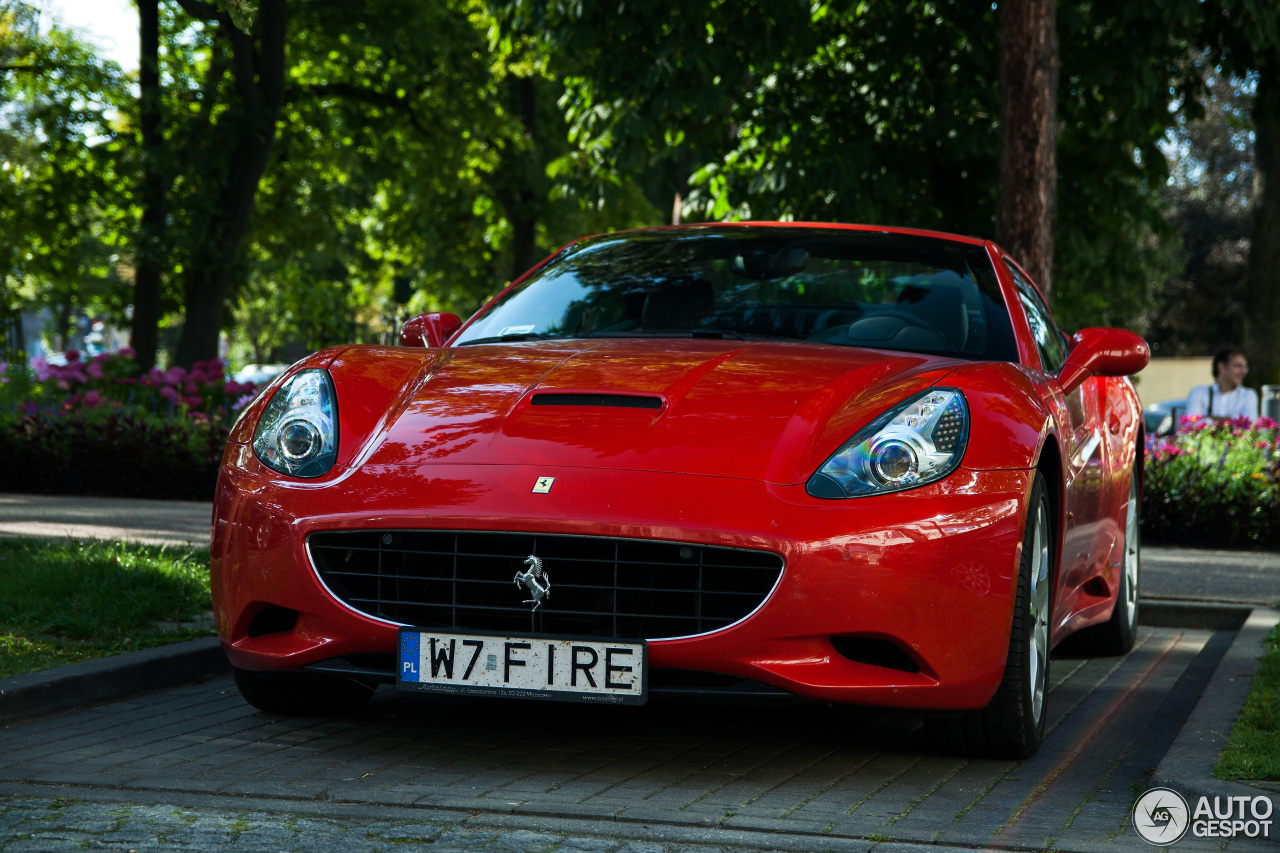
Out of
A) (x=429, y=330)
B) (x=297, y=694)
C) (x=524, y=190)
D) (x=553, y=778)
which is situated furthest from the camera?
(x=524, y=190)

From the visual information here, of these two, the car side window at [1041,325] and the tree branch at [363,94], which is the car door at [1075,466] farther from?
the tree branch at [363,94]

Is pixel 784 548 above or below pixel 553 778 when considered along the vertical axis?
above

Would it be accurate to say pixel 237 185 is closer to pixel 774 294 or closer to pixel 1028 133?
pixel 1028 133

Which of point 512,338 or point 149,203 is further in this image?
point 149,203

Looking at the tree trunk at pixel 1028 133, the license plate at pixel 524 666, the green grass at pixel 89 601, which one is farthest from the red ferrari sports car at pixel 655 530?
the tree trunk at pixel 1028 133

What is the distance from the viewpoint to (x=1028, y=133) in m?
10.7

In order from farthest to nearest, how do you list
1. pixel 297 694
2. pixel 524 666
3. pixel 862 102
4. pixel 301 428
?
1. pixel 862 102
2. pixel 297 694
3. pixel 301 428
4. pixel 524 666

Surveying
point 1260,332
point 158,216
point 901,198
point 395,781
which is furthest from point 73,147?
point 395,781

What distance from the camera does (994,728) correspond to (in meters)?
4.18

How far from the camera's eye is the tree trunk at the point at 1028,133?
10.6m

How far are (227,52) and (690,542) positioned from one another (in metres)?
16.3

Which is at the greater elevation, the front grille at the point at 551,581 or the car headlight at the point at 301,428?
the car headlight at the point at 301,428

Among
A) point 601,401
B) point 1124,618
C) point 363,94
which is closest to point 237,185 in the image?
point 363,94

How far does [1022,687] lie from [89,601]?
349 cm
